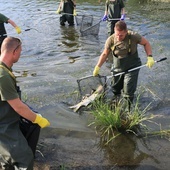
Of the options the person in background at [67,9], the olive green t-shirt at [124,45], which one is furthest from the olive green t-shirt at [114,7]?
the olive green t-shirt at [124,45]

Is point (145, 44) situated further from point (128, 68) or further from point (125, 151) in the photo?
point (125, 151)

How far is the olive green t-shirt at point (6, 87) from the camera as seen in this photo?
119 inches

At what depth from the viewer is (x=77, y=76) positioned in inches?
306

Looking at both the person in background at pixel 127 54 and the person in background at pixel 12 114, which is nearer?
the person in background at pixel 12 114

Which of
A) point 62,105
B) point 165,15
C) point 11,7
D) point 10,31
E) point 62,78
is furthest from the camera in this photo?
point 11,7

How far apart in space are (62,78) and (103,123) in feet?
9.72

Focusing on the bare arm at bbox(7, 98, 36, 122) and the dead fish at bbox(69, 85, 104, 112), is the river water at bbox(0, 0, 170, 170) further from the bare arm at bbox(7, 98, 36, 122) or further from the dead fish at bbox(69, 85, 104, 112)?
the bare arm at bbox(7, 98, 36, 122)

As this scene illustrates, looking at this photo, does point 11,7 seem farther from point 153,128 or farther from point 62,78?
point 153,128

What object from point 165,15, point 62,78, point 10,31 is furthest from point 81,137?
point 165,15

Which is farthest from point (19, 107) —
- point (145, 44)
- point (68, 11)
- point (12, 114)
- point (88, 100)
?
point (68, 11)

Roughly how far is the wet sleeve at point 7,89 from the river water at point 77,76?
161 cm

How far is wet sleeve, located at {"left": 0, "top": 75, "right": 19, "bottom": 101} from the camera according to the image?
3029mm

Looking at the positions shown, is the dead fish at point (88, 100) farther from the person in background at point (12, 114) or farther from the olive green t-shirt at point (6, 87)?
the olive green t-shirt at point (6, 87)

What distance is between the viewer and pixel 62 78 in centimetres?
767
